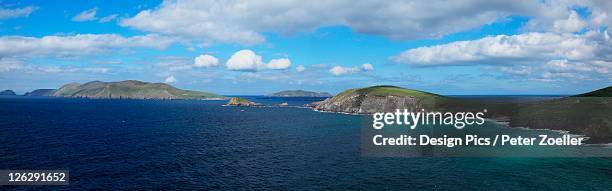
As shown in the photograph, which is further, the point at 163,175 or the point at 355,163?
the point at 355,163

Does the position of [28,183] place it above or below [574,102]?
below

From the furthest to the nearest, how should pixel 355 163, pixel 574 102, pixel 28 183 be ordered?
pixel 574 102
pixel 355 163
pixel 28 183

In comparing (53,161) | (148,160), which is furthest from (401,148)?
(53,161)

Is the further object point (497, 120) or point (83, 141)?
point (497, 120)

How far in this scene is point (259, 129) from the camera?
500 feet

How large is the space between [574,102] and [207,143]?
15804 centimetres

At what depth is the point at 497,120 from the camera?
190 m

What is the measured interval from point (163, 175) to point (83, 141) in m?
54.0

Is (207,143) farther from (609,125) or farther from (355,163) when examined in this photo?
(609,125)

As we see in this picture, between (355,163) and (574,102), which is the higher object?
(574,102)

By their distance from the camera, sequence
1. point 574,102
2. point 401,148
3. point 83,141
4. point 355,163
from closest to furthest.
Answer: point 355,163 < point 401,148 < point 83,141 < point 574,102

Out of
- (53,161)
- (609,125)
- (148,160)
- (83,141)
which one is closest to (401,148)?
(148,160)

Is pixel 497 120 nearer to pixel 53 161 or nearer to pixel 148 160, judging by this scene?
pixel 148 160

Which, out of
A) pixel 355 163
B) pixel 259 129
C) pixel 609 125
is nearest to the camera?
pixel 355 163
